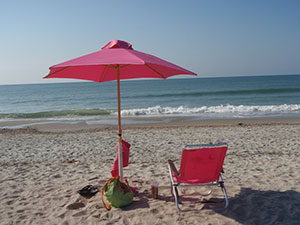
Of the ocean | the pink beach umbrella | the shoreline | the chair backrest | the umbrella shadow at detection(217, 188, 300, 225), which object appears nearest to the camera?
the pink beach umbrella

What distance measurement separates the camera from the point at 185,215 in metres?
3.13

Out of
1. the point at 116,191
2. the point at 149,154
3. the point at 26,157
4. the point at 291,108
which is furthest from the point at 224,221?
the point at 291,108

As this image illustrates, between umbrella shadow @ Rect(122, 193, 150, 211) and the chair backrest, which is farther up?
the chair backrest

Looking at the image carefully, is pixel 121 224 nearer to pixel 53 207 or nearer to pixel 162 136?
pixel 53 207

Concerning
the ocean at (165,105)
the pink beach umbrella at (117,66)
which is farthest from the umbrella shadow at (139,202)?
the ocean at (165,105)

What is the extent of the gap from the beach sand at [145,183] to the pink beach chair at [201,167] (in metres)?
0.31

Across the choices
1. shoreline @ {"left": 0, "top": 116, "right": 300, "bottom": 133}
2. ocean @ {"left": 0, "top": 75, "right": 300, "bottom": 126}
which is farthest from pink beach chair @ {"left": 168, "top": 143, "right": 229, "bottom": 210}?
ocean @ {"left": 0, "top": 75, "right": 300, "bottom": 126}

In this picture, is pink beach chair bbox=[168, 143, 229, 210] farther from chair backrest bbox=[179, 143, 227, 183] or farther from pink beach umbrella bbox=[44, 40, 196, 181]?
pink beach umbrella bbox=[44, 40, 196, 181]

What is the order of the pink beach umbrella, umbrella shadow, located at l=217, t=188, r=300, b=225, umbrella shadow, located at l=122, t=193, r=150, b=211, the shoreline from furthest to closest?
the shoreline
umbrella shadow, located at l=122, t=193, r=150, b=211
umbrella shadow, located at l=217, t=188, r=300, b=225
the pink beach umbrella

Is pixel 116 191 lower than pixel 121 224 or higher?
higher

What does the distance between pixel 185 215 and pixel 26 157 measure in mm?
4775

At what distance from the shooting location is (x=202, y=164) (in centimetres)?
333

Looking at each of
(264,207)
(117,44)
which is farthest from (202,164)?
(117,44)

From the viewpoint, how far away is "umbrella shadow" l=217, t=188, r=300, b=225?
119 inches
